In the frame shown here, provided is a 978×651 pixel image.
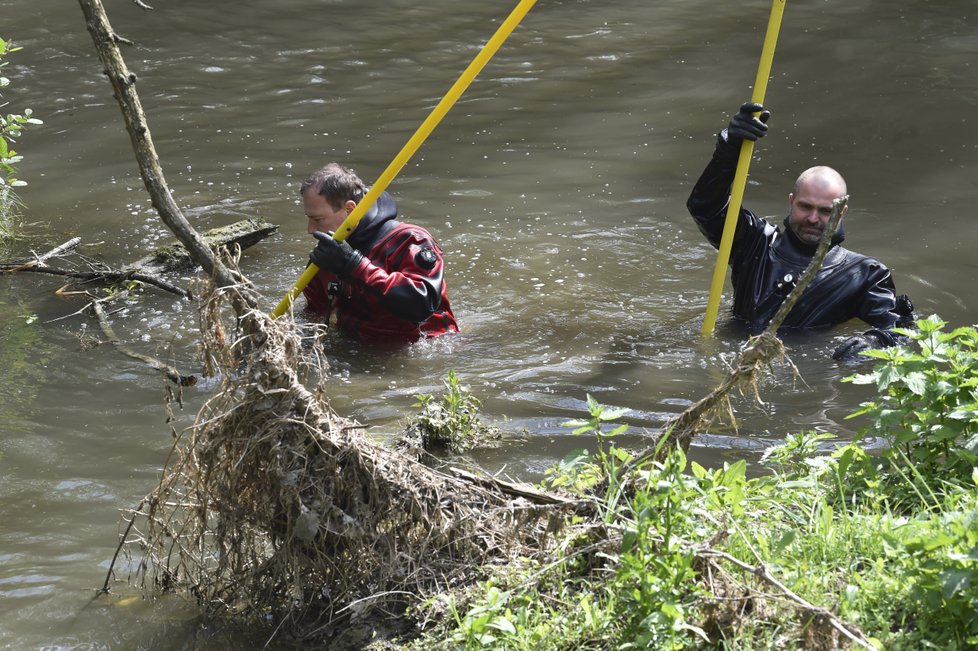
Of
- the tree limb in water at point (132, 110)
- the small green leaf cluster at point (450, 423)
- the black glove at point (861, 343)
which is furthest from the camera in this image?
the black glove at point (861, 343)

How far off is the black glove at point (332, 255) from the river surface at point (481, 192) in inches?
25.7

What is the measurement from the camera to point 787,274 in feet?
20.9

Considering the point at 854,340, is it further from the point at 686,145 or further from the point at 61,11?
the point at 61,11

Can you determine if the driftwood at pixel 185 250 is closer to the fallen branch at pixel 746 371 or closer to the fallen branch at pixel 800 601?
the fallen branch at pixel 746 371

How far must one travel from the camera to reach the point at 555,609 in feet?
10.8

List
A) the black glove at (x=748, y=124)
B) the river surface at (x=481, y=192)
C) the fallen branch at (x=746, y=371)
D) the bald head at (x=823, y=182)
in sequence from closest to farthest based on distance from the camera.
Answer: the fallen branch at (x=746, y=371), the river surface at (x=481, y=192), the black glove at (x=748, y=124), the bald head at (x=823, y=182)

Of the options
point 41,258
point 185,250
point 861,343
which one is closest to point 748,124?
point 861,343

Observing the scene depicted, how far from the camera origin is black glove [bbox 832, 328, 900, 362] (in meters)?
6.03

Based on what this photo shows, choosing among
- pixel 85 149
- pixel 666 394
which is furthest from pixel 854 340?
pixel 85 149

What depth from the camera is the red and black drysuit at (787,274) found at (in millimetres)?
6277

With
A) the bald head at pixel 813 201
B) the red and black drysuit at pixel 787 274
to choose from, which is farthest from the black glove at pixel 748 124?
the bald head at pixel 813 201

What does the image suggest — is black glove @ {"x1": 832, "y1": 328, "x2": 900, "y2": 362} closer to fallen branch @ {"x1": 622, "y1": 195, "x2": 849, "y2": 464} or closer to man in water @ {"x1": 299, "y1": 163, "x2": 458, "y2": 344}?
man in water @ {"x1": 299, "y1": 163, "x2": 458, "y2": 344}

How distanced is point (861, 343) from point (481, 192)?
3962mm

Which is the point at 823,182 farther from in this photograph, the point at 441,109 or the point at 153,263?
the point at 153,263
